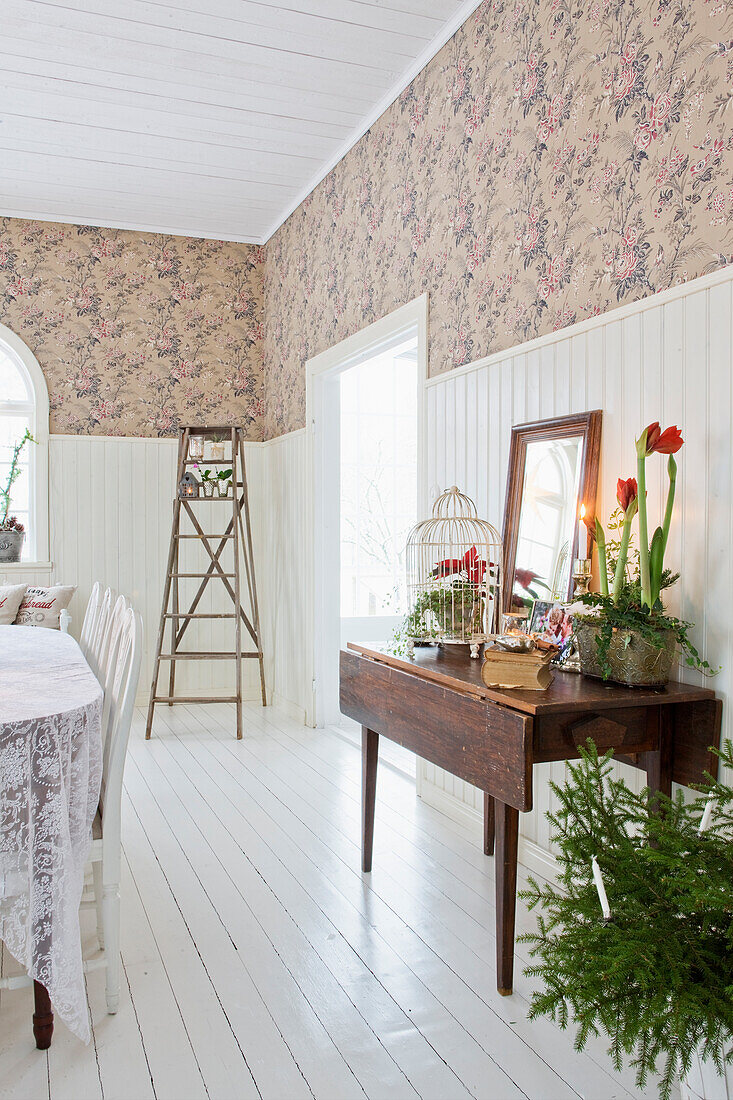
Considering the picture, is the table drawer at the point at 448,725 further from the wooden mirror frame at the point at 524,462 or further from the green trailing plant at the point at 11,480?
the green trailing plant at the point at 11,480

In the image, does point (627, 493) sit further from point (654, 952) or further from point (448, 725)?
point (654, 952)

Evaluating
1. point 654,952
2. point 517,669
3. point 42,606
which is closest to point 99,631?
point 517,669

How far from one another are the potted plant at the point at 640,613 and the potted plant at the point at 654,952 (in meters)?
0.60

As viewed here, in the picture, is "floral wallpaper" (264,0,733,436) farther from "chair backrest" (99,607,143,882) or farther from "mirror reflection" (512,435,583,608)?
"chair backrest" (99,607,143,882)

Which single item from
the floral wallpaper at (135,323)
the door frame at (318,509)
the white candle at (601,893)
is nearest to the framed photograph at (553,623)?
the white candle at (601,893)

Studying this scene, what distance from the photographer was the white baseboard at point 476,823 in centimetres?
268

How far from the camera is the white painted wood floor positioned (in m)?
1.77

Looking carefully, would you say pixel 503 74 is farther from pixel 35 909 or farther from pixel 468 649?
pixel 35 909

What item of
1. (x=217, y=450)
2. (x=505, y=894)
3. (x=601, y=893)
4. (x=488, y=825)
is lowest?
(x=488, y=825)

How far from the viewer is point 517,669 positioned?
2066 millimetres

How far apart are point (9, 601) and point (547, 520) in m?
3.47

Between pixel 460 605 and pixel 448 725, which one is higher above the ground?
pixel 460 605

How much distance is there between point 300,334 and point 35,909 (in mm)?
3973

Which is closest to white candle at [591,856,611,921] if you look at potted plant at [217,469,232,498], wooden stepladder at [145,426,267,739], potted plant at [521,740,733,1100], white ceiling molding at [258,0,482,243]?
potted plant at [521,740,733,1100]
